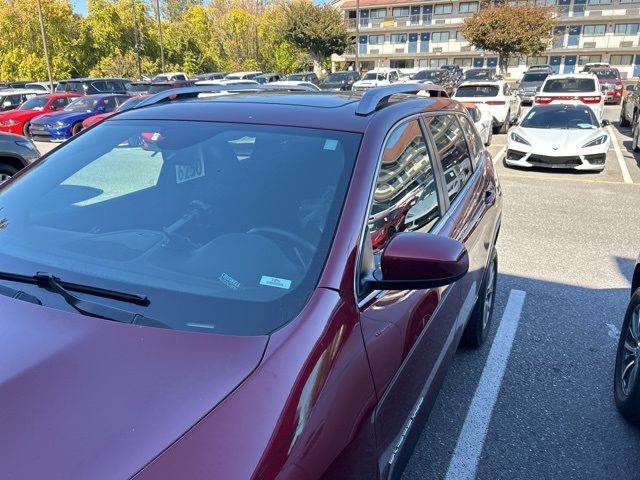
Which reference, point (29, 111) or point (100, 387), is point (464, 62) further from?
point (100, 387)

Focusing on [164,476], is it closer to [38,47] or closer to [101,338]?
[101,338]

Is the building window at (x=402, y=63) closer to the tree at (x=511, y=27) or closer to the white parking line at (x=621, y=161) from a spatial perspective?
the tree at (x=511, y=27)

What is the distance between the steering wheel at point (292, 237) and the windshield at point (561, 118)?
1024cm

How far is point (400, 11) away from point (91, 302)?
213 ft

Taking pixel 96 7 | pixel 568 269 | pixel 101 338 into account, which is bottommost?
pixel 568 269

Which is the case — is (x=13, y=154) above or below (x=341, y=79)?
below

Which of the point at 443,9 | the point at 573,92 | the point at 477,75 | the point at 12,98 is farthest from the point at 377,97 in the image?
the point at 443,9

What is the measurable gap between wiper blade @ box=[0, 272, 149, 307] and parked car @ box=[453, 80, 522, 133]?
14.7 metres

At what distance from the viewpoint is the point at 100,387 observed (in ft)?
4.06

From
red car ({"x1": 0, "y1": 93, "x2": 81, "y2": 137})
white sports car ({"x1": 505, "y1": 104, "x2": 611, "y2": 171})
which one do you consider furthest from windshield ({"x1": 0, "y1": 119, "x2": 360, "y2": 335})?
red car ({"x1": 0, "y1": 93, "x2": 81, "y2": 137})

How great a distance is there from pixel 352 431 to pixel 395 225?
95 centimetres

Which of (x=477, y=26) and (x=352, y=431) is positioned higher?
(x=477, y=26)

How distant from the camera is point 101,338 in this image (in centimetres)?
138

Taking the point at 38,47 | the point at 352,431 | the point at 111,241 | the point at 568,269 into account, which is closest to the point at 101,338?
the point at 111,241
